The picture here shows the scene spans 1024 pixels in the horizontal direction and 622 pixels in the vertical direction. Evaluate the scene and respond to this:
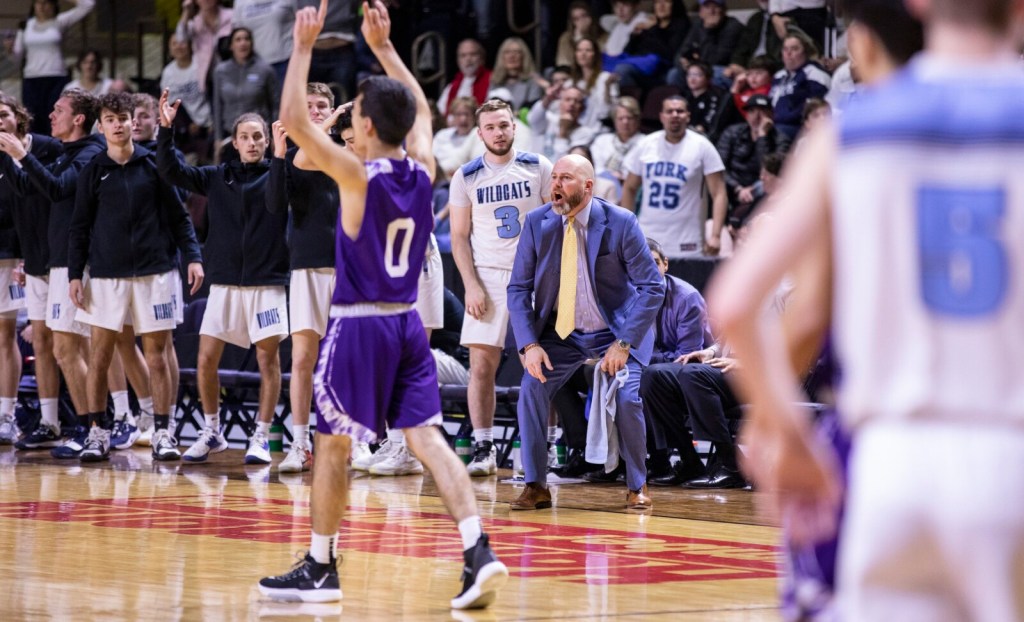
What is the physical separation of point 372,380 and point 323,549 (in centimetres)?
65

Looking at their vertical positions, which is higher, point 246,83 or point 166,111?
point 246,83

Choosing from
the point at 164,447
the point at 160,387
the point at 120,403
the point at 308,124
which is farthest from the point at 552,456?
the point at 308,124

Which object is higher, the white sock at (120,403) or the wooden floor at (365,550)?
the white sock at (120,403)

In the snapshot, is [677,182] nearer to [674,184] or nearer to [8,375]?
[674,184]

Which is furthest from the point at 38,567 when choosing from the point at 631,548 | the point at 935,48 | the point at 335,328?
the point at 935,48

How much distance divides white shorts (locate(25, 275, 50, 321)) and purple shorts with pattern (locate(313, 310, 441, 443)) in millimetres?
6995

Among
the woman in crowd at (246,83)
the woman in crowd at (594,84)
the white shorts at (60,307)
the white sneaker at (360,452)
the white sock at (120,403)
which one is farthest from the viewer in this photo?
the woman in crowd at (246,83)

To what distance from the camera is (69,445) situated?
11156 millimetres

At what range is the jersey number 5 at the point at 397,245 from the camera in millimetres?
5309

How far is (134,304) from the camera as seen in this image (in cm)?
1075

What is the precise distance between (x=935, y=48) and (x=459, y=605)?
130 inches

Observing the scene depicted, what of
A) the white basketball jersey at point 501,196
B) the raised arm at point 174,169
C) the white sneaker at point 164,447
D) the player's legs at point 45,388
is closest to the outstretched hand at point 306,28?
the white basketball jersey at point 501,196

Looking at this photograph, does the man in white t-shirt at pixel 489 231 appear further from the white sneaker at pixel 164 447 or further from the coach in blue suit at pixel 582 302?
the white sneaker at pixel 164 447

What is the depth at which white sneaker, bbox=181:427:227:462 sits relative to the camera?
34.7 feet
